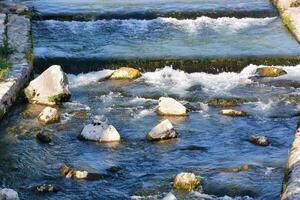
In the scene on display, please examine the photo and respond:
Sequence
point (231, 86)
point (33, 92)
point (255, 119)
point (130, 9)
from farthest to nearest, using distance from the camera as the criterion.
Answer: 1. point (130, 9)
2. point (231, 86)
3. point (33, 92)
4. point (255, 119)

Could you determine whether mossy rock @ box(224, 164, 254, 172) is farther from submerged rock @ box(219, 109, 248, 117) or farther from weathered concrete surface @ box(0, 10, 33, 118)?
weathered concrete surface @ box(0, 10, 33, 118)

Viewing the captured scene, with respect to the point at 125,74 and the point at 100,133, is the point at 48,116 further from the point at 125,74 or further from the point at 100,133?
the point at 125,74

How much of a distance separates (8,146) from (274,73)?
7.19 m

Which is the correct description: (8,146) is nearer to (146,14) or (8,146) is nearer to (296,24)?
(146,14)

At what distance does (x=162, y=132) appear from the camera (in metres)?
12.2

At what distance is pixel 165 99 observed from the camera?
1375 centimetres

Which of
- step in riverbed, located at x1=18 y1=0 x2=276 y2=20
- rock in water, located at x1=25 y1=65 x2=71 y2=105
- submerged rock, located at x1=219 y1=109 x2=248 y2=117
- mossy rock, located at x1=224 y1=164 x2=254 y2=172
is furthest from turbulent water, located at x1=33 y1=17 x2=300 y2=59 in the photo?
mossy rock, located at x1=224 y1=164 x2=254 y2=172

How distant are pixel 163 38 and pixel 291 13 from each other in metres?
4.69

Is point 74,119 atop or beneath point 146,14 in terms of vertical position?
beneath

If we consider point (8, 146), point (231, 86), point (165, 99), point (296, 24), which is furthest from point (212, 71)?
point (8, 146)

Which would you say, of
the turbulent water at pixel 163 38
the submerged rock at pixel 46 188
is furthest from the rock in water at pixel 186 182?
the turbulent water at pixel 163 38

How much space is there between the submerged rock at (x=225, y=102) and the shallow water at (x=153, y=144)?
163 mm

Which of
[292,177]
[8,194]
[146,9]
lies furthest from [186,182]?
[146,9]

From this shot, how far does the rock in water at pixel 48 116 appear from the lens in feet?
43.3
